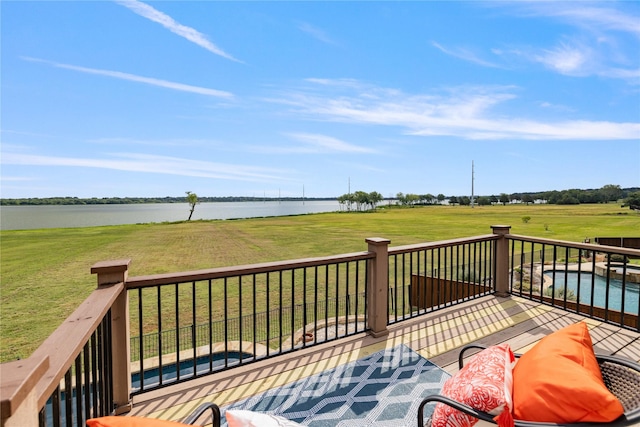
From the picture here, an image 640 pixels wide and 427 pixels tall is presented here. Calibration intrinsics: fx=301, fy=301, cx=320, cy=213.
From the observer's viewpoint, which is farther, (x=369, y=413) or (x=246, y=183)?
(x=246, y=183)

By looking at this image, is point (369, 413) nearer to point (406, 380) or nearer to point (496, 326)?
point (406, 380)

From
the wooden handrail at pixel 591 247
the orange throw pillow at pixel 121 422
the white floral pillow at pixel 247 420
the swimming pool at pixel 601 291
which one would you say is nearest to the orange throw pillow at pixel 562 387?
the white floral pillow at pixel 247 420

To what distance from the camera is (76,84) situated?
16359mm

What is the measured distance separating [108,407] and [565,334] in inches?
105

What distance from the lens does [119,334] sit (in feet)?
6.93

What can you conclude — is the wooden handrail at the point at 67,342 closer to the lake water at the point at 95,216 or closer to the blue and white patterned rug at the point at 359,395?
the blue and white patterned rug at the point at 359,395

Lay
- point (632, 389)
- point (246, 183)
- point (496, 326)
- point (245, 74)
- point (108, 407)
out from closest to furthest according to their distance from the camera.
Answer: point (632, 389), point (108, 407), point (496, 326), point (245, 74), point (246, 183)

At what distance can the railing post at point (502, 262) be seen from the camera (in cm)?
454

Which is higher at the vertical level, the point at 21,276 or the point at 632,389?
the point at 632,389

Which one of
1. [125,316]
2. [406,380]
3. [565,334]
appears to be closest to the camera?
[565,334]

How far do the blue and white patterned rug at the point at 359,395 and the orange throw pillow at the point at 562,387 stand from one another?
1106mm

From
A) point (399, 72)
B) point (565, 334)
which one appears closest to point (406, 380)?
point (565, 334)

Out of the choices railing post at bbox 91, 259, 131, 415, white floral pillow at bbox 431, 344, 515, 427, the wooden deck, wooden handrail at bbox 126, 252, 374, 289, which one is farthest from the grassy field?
white floral pillow at bbox 431, 344, 515, 427

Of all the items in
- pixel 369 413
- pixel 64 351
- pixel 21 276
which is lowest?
pixel 21 276
